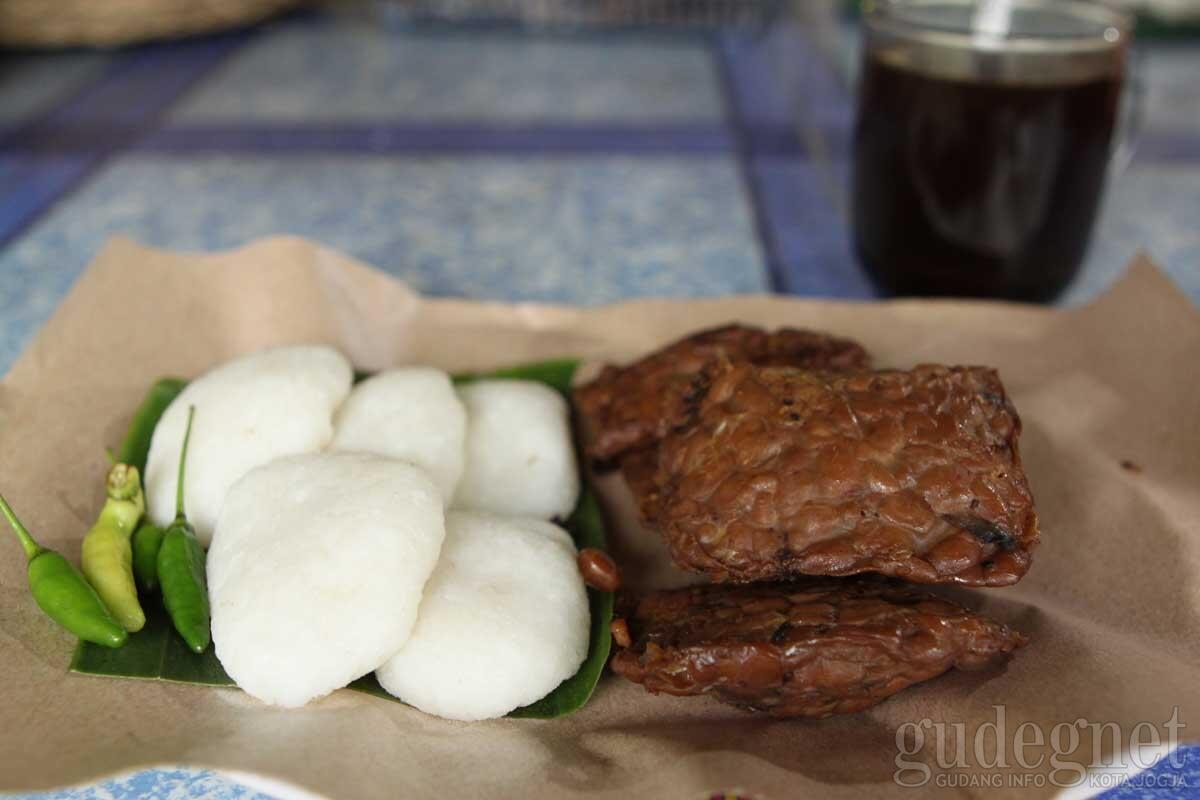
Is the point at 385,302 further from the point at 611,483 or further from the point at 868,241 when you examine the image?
the point at 868,241

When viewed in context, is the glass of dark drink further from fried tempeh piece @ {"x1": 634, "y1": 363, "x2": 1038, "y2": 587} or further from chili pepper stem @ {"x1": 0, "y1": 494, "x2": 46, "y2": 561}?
chili pepper stem @ {"x1": 0, "y1": 494, "x2": 46, "y2": 561}

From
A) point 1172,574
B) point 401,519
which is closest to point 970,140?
point 1172,574

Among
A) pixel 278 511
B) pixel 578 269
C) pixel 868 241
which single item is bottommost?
pixel 578 269

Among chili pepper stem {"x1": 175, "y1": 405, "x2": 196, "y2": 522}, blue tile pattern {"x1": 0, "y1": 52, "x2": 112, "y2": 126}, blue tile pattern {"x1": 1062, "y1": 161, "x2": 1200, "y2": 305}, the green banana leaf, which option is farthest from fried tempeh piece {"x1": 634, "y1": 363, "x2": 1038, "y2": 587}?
blue tile pattern {"x1": 0, "y1": 52, "x2": 112, "y2": 126}

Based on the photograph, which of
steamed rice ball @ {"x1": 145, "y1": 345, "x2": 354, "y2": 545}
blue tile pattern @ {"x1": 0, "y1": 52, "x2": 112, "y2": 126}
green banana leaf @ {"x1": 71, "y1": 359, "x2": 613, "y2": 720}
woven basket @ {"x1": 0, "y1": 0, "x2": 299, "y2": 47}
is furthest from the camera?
woven basket @ {"x1": 0, "y1": 0, "x2": 299, "y2": 47}

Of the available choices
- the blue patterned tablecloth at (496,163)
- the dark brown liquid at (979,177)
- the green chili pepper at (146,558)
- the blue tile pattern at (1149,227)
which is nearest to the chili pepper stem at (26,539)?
the green chili pepper at (146,558)

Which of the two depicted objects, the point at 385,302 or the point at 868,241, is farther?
the point at 868,241

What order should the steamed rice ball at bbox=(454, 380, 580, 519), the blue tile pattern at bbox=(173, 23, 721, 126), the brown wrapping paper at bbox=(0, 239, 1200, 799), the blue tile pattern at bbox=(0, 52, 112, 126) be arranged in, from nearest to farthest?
1. the brown wrapping paper at bbox=(0, 239, 1200, 799)
2. the steamed rice ball at bbox=(454, 380, 580, 519)
3. the blue tile pattern at bbox=(0, 52, 112, 126)
4. the blue tile pattern at bbox=(173, 23, 721, 126)
